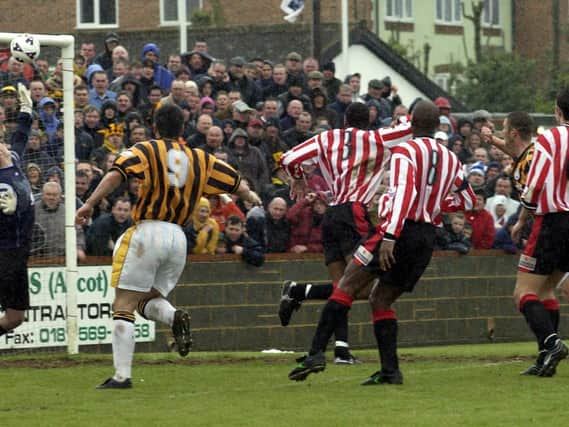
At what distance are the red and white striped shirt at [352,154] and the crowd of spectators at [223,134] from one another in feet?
1.31

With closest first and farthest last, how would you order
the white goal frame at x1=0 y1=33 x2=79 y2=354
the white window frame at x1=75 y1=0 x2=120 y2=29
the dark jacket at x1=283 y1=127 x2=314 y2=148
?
the white goal frame at x1=0 y1=33 x2=79 y2=354, the dark jacket at x1=283 y1=127 x2=314 y2=148, the white window frame at x1=75 y1=0 x2=120 y2=29

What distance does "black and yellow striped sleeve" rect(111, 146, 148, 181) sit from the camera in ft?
39.3

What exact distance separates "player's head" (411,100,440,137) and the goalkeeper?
343 centimetres

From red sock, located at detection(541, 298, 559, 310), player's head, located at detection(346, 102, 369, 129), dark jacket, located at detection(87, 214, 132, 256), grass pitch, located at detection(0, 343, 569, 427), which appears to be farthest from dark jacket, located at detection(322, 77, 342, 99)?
red sock, located at detection(541, 298, 559, 310)

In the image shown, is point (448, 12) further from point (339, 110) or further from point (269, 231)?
point (269, 231)

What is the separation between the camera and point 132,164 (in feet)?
39.4

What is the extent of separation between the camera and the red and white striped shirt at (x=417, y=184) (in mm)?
11789

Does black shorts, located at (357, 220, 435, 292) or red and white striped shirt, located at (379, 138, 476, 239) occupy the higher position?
red and white striped shirt, located at (379, 138, 476, 239)

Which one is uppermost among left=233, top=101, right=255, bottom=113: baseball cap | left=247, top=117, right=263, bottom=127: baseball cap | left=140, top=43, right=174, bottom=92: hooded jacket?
left=140, top=43, right=174, bottom=92: hooded jacket

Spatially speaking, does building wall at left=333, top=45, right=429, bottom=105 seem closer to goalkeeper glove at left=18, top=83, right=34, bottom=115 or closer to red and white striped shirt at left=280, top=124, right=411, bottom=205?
goalkeeper glove at left=18, top=83, right=34, bottom=115

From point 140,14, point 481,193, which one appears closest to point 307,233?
point 481,193

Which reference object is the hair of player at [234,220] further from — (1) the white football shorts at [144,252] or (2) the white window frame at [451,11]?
(2) the white window frame at [451,11]

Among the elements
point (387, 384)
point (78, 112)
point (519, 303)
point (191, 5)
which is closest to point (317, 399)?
point (387, 384)

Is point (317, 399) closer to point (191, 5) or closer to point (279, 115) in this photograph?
point (279, 115)
